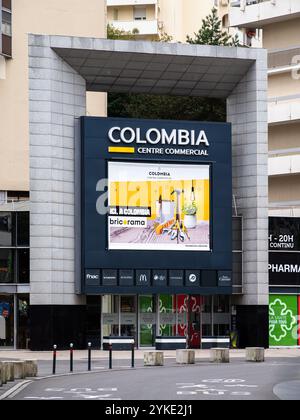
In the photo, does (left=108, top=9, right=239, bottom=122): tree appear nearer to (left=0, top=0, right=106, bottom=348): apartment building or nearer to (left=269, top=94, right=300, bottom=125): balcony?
(left=269, top=94, right=300, bottom=125): balcony

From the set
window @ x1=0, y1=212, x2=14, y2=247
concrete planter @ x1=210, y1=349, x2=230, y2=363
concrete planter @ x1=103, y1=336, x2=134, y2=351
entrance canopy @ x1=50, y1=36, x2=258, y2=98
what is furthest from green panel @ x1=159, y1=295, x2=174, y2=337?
concrete planter @ x1=210, y1=349, x2=230, y2=363

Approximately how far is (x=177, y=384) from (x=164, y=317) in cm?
2866

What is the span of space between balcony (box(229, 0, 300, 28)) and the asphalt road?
168 feet

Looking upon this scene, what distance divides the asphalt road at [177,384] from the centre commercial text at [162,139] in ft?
58.0

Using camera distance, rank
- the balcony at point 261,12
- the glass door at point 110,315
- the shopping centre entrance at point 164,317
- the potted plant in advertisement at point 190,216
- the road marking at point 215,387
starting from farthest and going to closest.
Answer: the balcony at point 261,12
the shopping centre entrance at point 164,317
the glass door at point 110,315
the potted plant in advertisement at point 190,216
the road marking at point 215,387

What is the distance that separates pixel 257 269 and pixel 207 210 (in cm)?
387

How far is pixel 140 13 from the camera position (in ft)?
452

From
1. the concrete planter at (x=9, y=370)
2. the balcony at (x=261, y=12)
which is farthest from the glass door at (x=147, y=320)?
the balcony at (x=261, y=12)

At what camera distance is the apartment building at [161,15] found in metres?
126

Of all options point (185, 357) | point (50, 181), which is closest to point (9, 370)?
point (185, 357)

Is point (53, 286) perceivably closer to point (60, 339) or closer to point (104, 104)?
point (60, 339)

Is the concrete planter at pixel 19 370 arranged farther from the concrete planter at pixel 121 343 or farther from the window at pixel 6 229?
the window at pixel 6 229

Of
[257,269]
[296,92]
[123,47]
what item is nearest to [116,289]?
[257,269]
